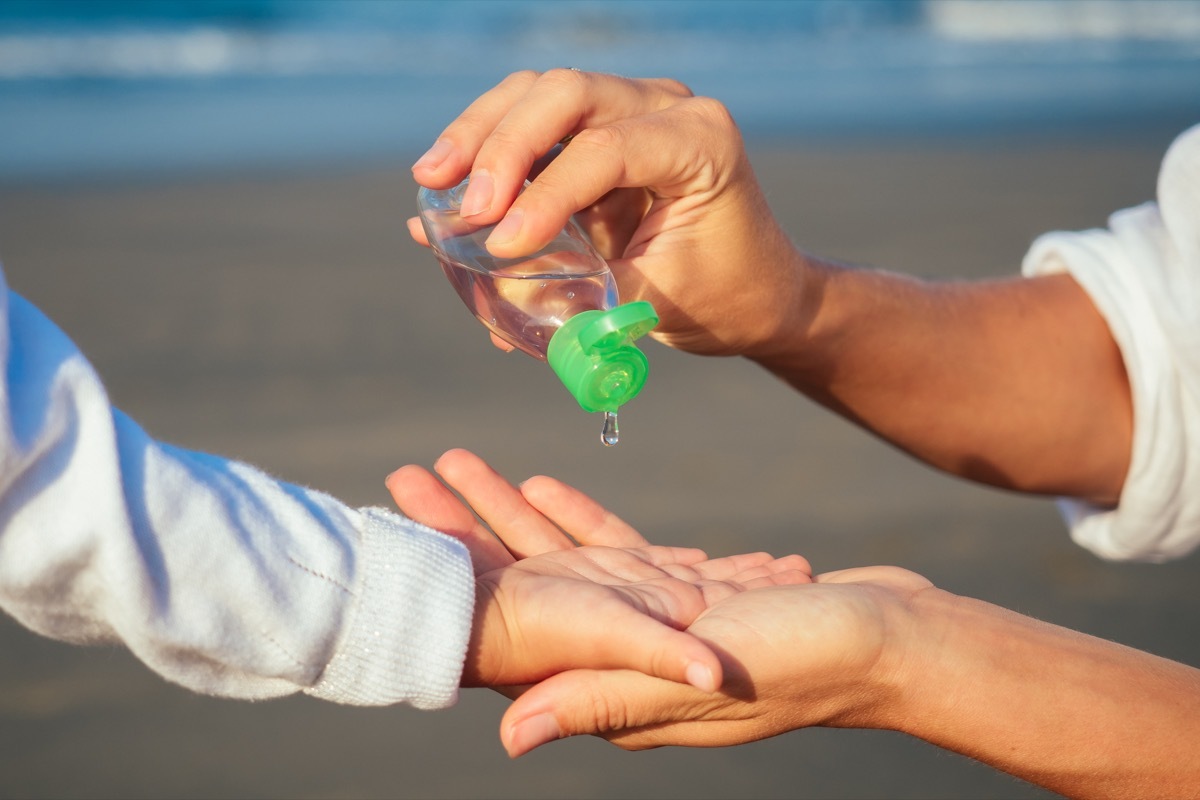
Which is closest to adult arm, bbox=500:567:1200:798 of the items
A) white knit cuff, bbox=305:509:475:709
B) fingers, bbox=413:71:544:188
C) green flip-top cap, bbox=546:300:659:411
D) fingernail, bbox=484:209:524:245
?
white knit cuff, bbox=305:509:475:709

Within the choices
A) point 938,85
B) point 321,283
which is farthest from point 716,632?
point 938,85

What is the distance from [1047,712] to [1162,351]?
1.06 meters

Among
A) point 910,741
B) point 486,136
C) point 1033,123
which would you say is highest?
point 486,136

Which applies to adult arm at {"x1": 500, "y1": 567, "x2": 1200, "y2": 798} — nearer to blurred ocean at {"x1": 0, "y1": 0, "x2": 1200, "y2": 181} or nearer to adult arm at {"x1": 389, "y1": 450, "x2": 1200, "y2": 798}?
adult arm at {"x1": 389, "y1": 450, "x2": 1200, "y2": 798}

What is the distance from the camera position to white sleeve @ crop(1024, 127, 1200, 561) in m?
2.45

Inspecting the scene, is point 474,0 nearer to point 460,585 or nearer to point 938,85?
point 938,85

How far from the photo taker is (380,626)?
64.2 inches

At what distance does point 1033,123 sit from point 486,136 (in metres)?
11.7

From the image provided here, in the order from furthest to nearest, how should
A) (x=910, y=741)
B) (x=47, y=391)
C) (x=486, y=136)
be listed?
(x=910, y=741) < (x=486, y=136) < (x=47, y=391)

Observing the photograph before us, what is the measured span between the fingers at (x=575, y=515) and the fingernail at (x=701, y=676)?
642 millimetres

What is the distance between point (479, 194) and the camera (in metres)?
1.69

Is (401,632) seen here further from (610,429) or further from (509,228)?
(509,228)

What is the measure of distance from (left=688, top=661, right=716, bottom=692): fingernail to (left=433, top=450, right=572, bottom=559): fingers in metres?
0.62

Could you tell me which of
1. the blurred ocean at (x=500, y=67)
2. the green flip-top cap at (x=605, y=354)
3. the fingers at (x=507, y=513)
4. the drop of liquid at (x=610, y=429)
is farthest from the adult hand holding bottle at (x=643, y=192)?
the blurred ocean at (x=500, y=67)
